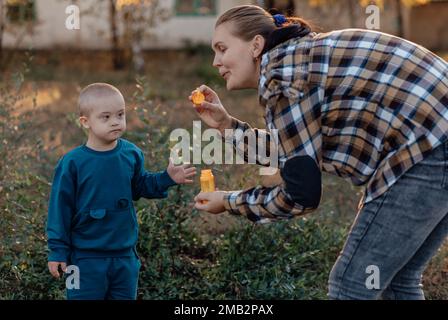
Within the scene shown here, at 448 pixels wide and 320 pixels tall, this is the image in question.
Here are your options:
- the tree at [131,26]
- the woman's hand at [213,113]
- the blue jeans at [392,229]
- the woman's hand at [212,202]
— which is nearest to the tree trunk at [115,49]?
the tree at [131,26]

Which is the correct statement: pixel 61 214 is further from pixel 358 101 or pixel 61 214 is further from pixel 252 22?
pixel 358 101

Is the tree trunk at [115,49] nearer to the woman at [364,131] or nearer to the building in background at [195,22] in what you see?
the building in background at [195,22]

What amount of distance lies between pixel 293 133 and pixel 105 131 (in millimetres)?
870

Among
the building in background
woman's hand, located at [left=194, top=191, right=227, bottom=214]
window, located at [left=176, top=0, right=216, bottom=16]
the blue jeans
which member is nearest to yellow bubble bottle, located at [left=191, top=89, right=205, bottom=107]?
woman's hand, located at [left=194, top=191, right=227, bottom=214]

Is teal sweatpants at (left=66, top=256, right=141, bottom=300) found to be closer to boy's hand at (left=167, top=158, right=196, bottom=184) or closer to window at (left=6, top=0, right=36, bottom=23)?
boy's hand at (left=167, top=158, right=196, bottom=184)

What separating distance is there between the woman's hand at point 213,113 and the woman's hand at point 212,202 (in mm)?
418

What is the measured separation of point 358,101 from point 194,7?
16.4 meters

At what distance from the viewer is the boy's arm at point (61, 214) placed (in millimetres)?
3395

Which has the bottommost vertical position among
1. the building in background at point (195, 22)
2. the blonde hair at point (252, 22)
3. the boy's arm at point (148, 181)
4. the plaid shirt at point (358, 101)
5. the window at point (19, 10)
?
the boy's arm at point (148, 181)

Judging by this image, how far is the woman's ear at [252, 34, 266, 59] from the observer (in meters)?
3.05

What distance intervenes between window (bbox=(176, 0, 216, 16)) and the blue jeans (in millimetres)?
16070

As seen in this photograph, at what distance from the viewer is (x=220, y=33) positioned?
10.3ft

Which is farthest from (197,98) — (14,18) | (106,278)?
(14,18)

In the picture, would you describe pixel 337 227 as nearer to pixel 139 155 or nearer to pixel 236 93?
pixel 139 155
